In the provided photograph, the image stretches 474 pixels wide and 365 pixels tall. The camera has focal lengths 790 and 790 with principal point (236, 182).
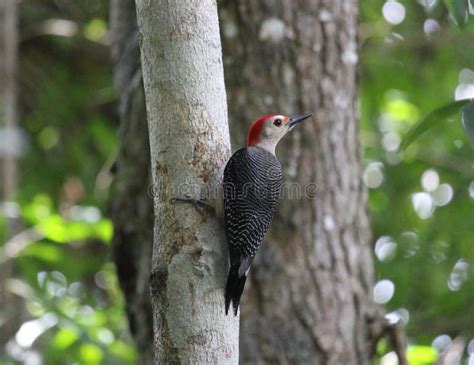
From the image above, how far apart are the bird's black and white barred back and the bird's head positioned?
142mm

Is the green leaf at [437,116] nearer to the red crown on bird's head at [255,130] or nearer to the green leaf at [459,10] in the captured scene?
the green leaf at [459,10]

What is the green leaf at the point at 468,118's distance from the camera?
7.63ft

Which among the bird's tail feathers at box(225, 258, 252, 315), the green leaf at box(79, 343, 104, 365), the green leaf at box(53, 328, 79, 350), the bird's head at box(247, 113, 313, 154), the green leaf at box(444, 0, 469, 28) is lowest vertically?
the green leaf at box(79, 343, 104, 365)

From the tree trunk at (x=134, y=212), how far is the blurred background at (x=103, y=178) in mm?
→ 769

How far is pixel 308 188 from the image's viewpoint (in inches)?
167

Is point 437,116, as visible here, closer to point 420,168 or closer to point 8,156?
point 8,156

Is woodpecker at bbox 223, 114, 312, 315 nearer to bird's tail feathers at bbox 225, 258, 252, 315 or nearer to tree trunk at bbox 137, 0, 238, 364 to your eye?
bird's tail feathers at bbox 225, 258, 252, 315

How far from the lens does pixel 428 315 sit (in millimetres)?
5430

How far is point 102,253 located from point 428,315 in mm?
2959

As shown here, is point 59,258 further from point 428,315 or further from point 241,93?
point 428,315

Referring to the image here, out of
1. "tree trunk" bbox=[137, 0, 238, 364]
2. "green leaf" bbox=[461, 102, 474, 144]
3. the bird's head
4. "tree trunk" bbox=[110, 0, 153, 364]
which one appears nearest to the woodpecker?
the bird's head

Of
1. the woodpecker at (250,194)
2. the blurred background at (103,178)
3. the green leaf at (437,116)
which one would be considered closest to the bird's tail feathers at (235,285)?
the woodpecker at (250,194)

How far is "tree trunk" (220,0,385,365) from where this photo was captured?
4.10 meters

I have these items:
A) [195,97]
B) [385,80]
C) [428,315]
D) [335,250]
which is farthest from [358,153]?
[385,80]
